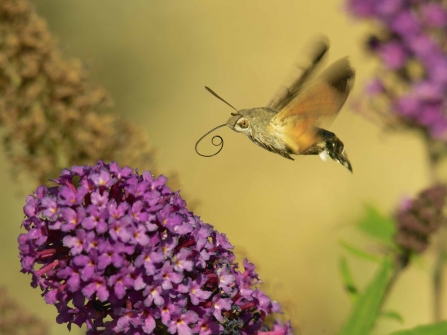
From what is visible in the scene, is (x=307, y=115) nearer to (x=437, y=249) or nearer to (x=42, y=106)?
(x=42, y=106)

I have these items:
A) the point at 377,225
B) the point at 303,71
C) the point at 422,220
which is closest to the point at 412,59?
the point at 377,225

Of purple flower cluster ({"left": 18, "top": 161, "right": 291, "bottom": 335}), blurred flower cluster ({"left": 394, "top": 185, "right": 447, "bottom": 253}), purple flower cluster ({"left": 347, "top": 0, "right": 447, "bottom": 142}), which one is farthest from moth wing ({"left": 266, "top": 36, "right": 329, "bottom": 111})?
purple flower cluster ({"left": 347, "top": 0, "right": 447, "bottom": 142})

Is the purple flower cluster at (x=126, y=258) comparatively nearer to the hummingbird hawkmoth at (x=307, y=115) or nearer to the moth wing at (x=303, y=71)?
the hummingbird hawkmoth at (x=307, y=115)

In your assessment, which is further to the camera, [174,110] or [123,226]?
[174,110]

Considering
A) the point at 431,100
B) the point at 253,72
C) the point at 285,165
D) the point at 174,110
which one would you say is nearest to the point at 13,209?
the point at 174,110

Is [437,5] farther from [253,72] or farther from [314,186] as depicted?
[253,72]

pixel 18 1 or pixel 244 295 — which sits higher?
pixel 18 1
